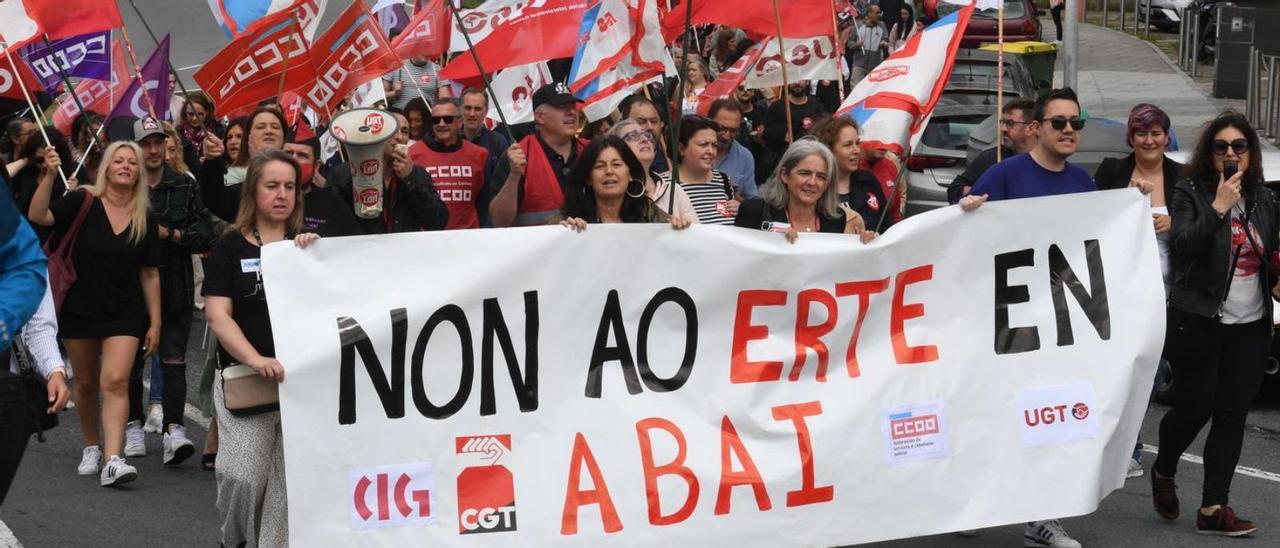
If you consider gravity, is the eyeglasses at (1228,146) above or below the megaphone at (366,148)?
below

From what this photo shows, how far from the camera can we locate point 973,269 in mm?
6152

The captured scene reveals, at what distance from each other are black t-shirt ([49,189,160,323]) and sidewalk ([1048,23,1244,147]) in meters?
13.6

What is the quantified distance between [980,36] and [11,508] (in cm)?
2146

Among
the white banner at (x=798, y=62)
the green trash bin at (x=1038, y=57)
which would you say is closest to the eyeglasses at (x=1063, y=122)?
the white banner at (x=798, y=62)

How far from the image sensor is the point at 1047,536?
6418 mm

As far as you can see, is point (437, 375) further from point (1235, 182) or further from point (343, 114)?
point (1235, 182)

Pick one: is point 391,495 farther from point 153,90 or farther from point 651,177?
point 153,90

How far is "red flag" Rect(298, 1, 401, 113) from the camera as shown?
383 inches

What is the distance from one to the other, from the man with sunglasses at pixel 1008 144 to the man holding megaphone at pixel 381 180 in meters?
2.65

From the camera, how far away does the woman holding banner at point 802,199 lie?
6.44m

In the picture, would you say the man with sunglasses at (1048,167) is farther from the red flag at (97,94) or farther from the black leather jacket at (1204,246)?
the red flag at (97,94)

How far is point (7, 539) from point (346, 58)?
3749 millimetres

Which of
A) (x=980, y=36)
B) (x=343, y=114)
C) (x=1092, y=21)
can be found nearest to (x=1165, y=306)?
(x=343, y=114)

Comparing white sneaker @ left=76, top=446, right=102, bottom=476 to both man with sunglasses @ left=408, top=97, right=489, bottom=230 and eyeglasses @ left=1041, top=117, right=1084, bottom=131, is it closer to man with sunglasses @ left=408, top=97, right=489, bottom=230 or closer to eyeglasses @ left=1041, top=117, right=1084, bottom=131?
man with sunglasses @ left=408, top=97, right=489, bottom=230
